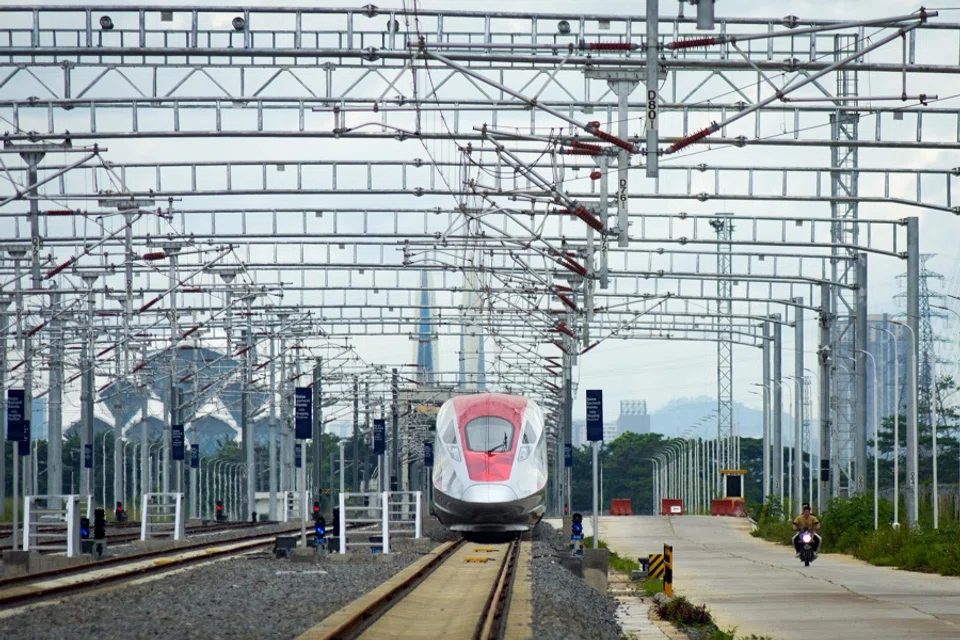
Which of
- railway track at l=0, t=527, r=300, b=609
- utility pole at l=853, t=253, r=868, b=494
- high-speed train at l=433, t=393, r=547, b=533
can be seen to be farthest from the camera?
utility pole at l=853, t=253, r=868, b=494

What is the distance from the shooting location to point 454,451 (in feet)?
122

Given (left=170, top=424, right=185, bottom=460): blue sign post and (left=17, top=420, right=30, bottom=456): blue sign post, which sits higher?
(left=17, top=420, right=30, bottom=456): blue sign post

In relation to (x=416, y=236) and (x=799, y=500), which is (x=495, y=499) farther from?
(x=799, y=500)

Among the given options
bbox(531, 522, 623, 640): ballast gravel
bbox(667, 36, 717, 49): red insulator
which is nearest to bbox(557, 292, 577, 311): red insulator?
bbox(531, 522, 623, 640): ballast gravel

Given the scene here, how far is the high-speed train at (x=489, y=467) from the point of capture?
36094 millimetres

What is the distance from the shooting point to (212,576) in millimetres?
25359

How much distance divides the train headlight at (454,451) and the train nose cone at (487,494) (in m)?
1.16

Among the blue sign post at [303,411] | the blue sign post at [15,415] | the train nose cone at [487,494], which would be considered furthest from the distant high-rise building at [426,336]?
the blue sign post at [15,415]

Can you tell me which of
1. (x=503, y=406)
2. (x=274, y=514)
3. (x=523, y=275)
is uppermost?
(x=523, y=275)

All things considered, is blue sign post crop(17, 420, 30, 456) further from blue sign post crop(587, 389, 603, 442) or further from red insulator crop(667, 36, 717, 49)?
red insulator crop(667, 36, 717, 49)

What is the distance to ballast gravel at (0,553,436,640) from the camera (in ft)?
52.3

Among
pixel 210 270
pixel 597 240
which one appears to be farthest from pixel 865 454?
pixel 210 270

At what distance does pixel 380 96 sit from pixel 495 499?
1298cm

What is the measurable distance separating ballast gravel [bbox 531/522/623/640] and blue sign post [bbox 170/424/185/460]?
21.7 metres
